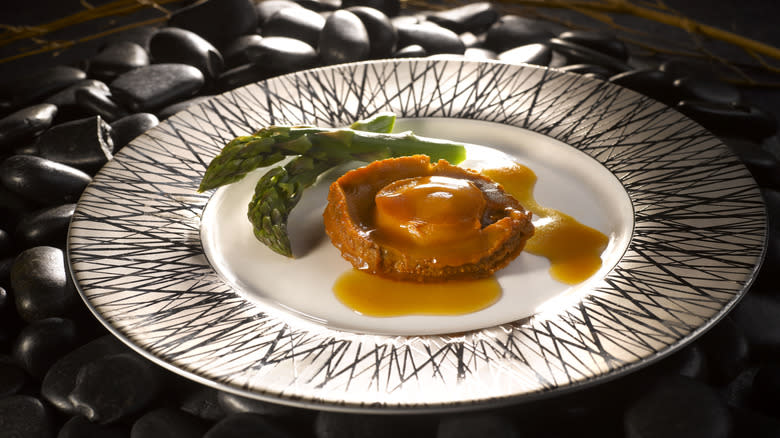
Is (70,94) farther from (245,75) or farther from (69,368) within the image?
(69,368)

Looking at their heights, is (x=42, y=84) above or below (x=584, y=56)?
below

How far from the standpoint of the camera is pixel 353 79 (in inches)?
185

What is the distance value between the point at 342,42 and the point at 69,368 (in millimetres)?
3187

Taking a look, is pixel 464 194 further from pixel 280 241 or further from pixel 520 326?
pixel 280 241

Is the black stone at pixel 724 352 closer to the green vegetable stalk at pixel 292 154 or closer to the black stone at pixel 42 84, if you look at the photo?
the green vegetable stalk at pixel 292 154

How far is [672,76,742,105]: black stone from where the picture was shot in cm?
457

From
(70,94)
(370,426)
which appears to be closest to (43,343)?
(370,426)

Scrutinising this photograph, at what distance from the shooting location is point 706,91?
4.60 metres

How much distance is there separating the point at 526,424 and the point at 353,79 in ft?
9.64

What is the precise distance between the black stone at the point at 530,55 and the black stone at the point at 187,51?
236cm

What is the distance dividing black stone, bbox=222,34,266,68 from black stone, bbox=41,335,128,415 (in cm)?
302

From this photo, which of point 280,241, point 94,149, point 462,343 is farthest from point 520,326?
point 94,149

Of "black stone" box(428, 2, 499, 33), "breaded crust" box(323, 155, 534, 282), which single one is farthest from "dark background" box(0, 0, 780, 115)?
"breaded crust" box(323, 155, 534, 282)

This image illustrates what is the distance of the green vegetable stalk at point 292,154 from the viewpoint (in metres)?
3.52
